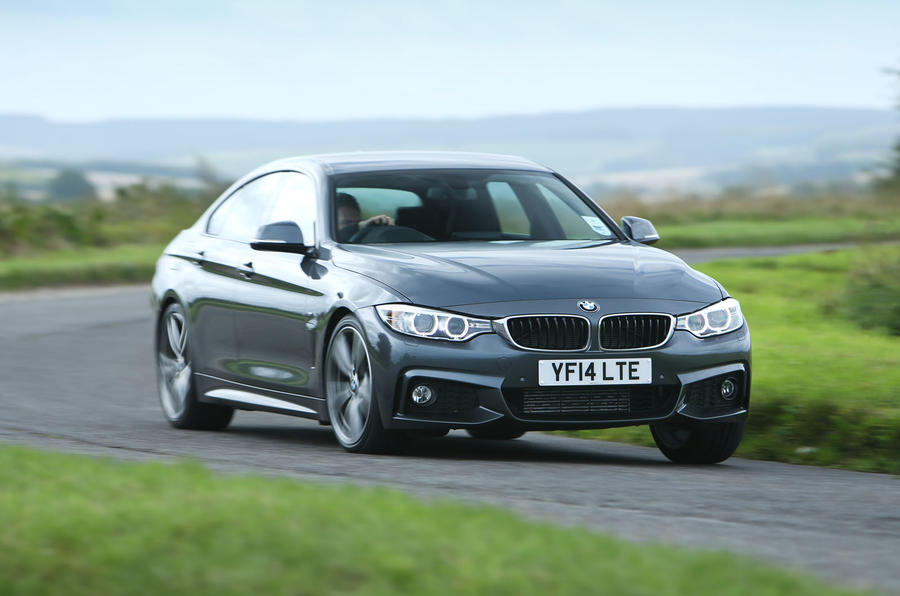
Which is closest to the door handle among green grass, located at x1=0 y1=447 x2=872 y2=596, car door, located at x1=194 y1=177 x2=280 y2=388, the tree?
car door, located at x1=194 y1=177 x2=280 y2=388

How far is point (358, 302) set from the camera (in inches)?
315

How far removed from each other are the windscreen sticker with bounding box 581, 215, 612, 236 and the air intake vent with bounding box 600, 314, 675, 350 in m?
1.60

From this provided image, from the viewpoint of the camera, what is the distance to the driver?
8.97 metres

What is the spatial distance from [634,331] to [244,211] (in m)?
3.20

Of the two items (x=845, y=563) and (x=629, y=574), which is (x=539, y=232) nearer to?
(x=845, y=563)

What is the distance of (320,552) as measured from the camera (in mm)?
4484

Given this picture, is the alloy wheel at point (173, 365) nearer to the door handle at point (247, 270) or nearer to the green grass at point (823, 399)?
the door handle at point (247, 270)

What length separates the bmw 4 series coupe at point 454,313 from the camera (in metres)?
7.71

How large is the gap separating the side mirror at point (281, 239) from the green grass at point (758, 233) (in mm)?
26194

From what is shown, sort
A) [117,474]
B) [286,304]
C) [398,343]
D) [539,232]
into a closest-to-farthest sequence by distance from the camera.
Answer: [117,474] → [398,343] → [286,304] → [539,232]

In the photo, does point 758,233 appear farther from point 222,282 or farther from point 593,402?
point 593,402

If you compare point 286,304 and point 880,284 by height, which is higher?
point 286,304

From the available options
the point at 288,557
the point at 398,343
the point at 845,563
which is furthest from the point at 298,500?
the point at 398,343

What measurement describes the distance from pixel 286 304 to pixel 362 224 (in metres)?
0.63
